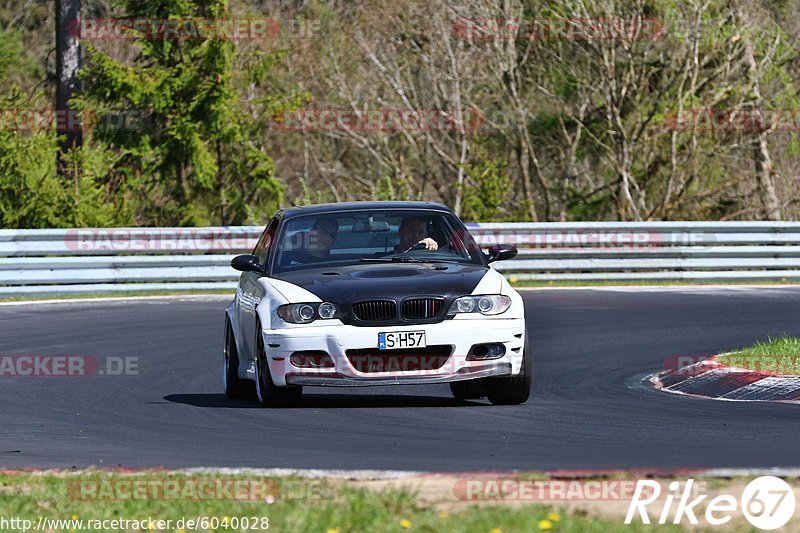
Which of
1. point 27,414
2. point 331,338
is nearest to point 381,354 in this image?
point 331,338

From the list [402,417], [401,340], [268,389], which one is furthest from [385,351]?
[268,389]

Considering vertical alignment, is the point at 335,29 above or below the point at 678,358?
above

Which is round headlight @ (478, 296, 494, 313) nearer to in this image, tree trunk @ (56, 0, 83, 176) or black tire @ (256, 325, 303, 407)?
black tire @ (256, 325, 303, 407)

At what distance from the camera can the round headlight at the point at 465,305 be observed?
1059cm

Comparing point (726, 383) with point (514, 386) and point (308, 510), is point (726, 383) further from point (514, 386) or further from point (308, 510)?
point (308, 510)

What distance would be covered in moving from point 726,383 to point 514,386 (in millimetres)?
2243

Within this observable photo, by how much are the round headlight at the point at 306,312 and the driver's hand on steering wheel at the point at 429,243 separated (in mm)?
1378

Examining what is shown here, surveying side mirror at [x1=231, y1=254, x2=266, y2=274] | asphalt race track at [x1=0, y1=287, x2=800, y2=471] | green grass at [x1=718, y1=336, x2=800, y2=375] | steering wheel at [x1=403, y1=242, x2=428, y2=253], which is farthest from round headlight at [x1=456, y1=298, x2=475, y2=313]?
green grass at [x1=718, y1=336, x2=800, y2=375]

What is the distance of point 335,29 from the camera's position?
4038 centimetres

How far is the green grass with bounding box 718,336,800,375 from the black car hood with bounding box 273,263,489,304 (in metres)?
2.77

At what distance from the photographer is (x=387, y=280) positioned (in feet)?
35.1

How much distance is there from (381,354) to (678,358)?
15.5ft

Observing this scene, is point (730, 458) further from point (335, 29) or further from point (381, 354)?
point (335, 29)

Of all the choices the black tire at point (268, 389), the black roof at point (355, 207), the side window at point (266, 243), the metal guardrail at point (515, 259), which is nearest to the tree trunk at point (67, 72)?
the metal guardrail at point (515, 259)
